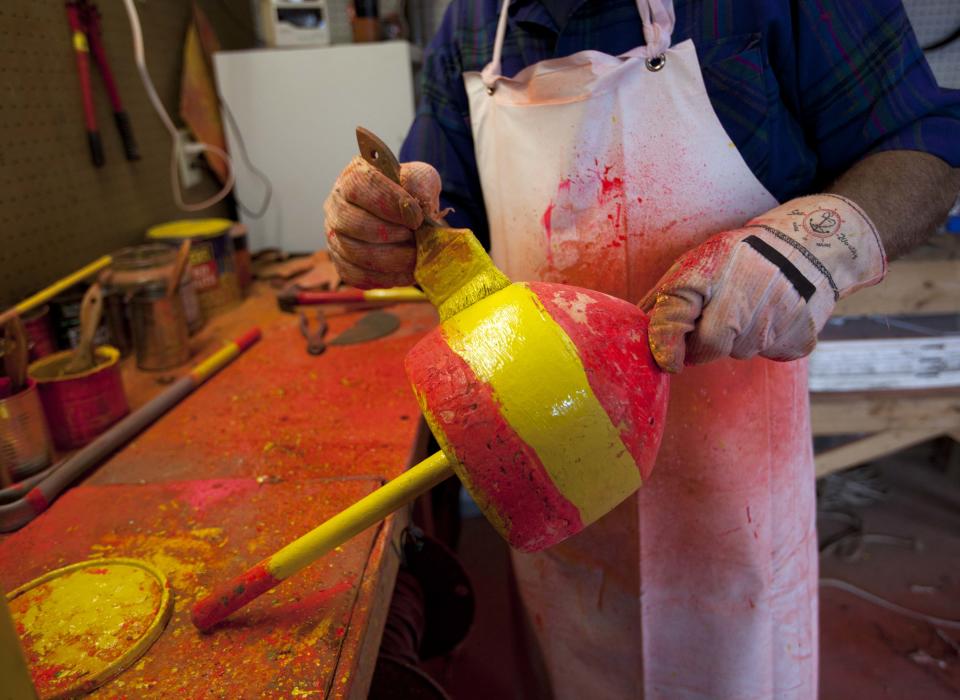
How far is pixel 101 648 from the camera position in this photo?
2.15ft

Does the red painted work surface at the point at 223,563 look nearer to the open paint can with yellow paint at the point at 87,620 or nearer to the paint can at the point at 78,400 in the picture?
the open paint can with yellow paint at the point at 87,620

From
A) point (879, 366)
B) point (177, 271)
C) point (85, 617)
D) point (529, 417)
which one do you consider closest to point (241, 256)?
point (177, 271)

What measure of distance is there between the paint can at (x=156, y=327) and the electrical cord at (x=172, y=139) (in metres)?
0.61

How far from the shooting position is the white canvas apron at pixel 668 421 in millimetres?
819

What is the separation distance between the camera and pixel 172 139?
184 centimetres

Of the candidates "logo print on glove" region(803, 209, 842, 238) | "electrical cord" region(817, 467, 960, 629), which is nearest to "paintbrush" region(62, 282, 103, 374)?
"logo print on glove" region(803, 209, 842, 238)

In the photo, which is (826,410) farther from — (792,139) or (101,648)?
(101,648)

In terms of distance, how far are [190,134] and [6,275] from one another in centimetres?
84

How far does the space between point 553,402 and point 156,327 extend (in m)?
1.05

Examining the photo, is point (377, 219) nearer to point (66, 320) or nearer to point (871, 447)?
point (66, 320)

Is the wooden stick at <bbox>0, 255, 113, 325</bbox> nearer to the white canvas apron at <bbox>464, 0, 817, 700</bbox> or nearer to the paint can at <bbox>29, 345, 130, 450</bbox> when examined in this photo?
the paint can at <bbox>29, 345, 130, 450</bbox>

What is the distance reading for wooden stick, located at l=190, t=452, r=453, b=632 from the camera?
2.12 feet

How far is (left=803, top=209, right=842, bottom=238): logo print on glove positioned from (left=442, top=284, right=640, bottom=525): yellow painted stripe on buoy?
331 millimetres

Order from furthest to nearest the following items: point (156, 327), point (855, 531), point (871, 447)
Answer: point (855, 531), point (871, 447), point (156, 327)
